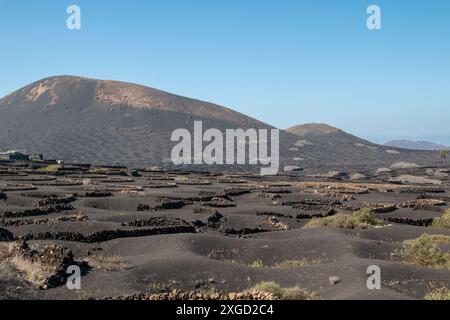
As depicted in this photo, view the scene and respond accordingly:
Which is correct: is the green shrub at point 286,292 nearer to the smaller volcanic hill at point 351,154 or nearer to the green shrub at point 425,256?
the green shrub at point 425,256

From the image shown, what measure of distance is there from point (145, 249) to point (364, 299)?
11.4 metres

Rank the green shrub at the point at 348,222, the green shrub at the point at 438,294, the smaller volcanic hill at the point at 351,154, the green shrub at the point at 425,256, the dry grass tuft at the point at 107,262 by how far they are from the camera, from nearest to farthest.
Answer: the green shrub at the point at 438,294 → the dry grass tuft at the point at 107,262 → the green shrub at the point at 425,256 → the green shrub at the point at 348,222 → the smaller volcanic hill at the point at 351,154

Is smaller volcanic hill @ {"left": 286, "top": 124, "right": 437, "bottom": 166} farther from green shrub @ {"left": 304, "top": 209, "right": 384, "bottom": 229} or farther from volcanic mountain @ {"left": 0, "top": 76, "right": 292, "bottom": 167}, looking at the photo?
green shrub @ {"left": 304, "top": 209, "right": 384, "bottom": 229}

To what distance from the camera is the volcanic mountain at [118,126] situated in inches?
5408

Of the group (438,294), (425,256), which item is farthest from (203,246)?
(438,294)

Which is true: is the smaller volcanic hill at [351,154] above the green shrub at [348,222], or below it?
above

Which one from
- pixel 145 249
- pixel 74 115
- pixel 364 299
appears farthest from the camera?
pixel 74 115

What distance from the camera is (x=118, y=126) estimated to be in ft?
515

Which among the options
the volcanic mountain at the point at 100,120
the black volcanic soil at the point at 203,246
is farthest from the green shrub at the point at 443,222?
the volcanic mountain at the point at 100,120

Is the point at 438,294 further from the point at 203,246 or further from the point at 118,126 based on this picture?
the point at 118,126

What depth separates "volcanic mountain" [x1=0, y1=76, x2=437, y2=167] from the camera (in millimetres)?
137375
